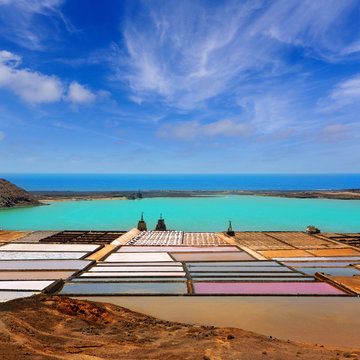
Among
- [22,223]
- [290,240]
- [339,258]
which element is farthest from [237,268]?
[22,223]

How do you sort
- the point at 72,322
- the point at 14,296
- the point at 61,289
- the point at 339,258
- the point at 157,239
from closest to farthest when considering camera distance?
the point at 72,322
the point at 14,296
the point at 61,289
the point at 339,258
the point at 157,239

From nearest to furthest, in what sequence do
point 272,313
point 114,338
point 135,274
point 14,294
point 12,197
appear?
point 114,338 < point 272,313 < point 14,294 < point 135,274 < point 12,197

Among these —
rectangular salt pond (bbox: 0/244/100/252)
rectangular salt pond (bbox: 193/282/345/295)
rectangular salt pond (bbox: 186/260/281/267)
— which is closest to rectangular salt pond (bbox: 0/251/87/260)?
rectangular salt pond (bbox: 0/244/100/252)

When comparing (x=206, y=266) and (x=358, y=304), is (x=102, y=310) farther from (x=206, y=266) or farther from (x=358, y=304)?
(x=358, y=304)

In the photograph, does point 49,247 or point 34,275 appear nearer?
point 34,275

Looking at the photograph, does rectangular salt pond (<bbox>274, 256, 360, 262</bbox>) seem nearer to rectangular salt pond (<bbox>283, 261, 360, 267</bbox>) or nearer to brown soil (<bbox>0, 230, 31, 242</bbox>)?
rectangular salt pond (<bbox>283, 261, 360, 267</bbox>)

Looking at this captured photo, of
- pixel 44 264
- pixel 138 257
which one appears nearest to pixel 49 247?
pixel 44 264

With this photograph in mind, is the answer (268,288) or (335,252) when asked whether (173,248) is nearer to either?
(268,288)
